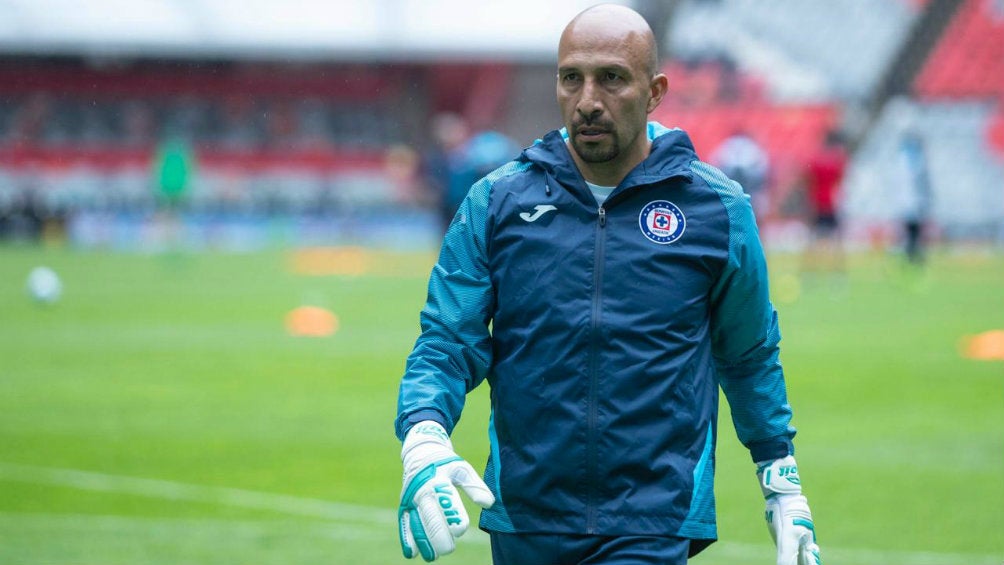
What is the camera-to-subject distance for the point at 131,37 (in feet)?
182

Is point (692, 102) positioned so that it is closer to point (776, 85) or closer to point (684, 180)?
point (776, 85)

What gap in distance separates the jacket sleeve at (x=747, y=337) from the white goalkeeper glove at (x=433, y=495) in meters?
0.78

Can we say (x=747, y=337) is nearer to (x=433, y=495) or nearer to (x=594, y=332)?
(x=594, y=332)

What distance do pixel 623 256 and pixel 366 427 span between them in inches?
280

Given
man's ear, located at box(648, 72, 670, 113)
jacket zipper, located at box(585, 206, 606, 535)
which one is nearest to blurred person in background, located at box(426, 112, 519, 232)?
man's ear, located at box(648, 72, 670, 113)

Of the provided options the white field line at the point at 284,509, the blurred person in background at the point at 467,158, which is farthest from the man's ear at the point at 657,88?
the blurred person in background at the point at 467,158

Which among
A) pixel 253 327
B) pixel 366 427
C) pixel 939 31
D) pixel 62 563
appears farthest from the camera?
pixel 939 31

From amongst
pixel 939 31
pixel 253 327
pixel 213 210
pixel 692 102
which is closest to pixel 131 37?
pixel 213 210

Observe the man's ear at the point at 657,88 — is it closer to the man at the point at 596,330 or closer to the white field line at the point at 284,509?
the man at the point at 596,330

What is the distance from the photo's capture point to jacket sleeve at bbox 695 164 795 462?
3701 millimetres

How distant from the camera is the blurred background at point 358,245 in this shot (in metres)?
8.16

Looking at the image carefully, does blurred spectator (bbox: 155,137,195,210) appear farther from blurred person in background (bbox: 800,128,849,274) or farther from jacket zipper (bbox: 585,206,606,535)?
jacket zipper (bbox: 585,206,606,535)

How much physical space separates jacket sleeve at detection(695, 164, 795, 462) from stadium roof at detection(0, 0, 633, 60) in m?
52.6

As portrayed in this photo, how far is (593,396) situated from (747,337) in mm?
486
